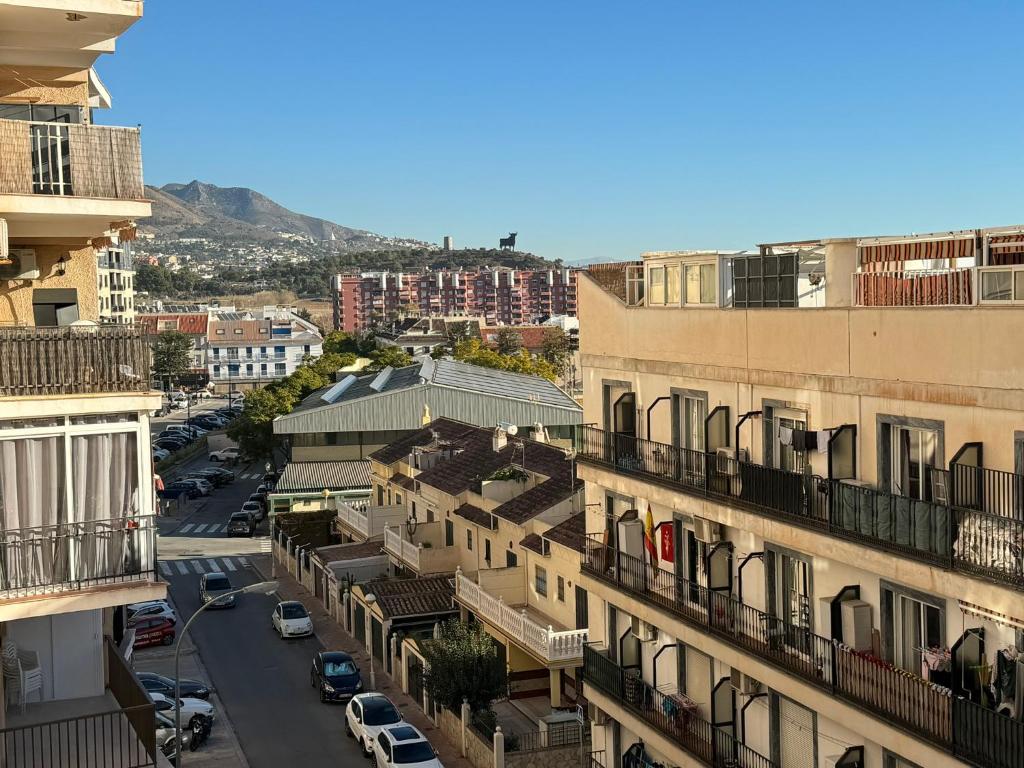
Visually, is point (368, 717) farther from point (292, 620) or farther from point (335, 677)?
point (292, 620)

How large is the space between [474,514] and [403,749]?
1259 cm

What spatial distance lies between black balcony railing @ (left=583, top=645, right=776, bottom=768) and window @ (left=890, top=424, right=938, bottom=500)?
231 inches

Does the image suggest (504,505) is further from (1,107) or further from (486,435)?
(1,107)

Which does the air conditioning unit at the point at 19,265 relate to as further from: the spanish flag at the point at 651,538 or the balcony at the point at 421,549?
the balcony at the point at 421,549

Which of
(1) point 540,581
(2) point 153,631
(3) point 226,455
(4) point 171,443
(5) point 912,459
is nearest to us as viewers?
(5) point 912,459

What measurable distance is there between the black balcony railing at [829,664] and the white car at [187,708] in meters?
16.7

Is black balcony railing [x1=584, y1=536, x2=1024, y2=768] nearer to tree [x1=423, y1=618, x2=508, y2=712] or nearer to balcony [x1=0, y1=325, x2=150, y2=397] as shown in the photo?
tree [x1=423, y1=618, x2=508, y2=712]

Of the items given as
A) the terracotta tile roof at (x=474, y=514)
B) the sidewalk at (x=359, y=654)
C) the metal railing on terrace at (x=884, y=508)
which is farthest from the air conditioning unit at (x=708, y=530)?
the terracotta tile roof at (x=474, y=514)

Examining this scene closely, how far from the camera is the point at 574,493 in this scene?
40.3 m

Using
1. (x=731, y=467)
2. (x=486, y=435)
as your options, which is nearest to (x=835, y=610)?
(x=731, y=467)

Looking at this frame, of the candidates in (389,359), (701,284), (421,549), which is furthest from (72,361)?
(389,359)

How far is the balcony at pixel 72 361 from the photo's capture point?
15.5 m

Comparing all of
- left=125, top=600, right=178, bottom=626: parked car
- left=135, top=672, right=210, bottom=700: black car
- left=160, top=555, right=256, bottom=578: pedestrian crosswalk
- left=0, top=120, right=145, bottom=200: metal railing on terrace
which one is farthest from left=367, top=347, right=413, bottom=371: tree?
left=0, top=120, right=145, bottom=200: metal railing on terrace

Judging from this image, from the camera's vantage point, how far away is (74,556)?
15539 mm
